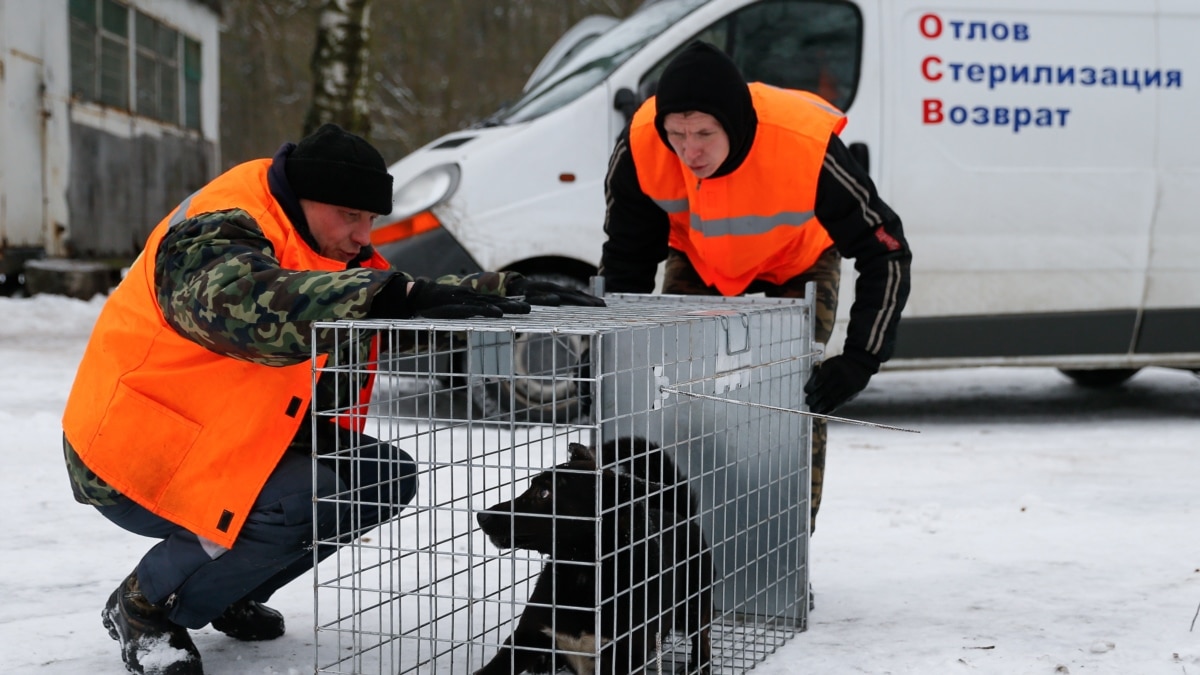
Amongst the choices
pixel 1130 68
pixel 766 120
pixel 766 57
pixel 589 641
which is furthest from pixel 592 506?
pixel 1130 68

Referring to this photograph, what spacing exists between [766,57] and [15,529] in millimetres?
3882

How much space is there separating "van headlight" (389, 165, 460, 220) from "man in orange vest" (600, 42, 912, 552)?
92.6 inches

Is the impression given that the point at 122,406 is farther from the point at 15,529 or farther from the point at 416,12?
the point at 416,12

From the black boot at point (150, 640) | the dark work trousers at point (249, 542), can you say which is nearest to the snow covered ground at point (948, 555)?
the black boot at point (150, 640)

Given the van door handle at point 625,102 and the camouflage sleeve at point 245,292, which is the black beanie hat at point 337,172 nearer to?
the camouflage sleeve at point 245,292

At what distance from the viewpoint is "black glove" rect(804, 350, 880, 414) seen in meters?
3.30

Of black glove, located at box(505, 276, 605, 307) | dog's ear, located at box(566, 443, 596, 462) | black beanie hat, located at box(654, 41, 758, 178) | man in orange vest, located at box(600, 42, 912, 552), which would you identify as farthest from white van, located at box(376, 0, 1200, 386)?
dog's ear, located at box(566, 443, 596, 462)

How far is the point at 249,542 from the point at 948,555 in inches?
89.5

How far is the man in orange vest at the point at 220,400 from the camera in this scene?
2.62 metres

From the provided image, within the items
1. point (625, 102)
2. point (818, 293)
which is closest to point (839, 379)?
point (818, 293)

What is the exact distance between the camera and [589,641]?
2674 mm

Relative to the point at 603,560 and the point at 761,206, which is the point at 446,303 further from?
the point at 761,206

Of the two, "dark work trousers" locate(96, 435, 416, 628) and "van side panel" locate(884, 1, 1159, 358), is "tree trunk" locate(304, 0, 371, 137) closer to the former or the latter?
"van side panel" locate(884, 1, 1159, 358)

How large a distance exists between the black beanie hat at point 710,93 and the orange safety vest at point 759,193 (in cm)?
8
